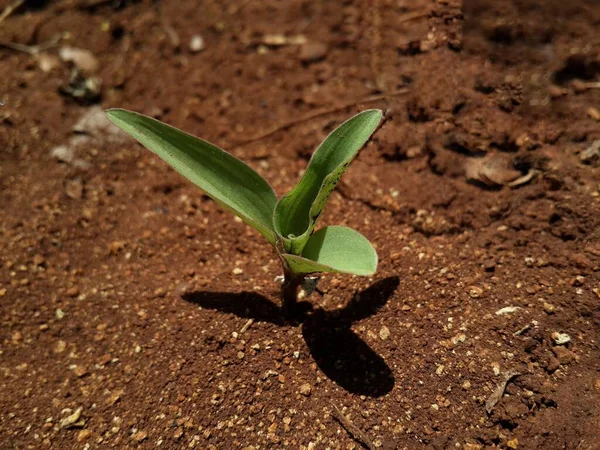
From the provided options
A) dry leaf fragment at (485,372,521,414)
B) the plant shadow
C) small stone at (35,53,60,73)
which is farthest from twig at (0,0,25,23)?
dry leaf fragment at (485,372,521,414)

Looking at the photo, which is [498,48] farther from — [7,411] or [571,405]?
[7,411]

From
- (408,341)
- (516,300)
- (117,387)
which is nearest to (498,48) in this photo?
(516,300)

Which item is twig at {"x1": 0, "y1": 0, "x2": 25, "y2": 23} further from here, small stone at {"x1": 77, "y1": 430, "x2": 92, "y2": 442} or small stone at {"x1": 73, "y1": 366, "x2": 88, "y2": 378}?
small stone at {"x1": 77, "y1": 430, "x2": 92, "y2": 442}

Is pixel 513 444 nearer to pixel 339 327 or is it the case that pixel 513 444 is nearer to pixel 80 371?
pixel 339 327

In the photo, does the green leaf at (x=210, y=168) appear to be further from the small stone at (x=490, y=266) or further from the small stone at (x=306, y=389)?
the small stone at (x=490, y=266)

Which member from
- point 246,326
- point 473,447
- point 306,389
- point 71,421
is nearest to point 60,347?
point 71,421
